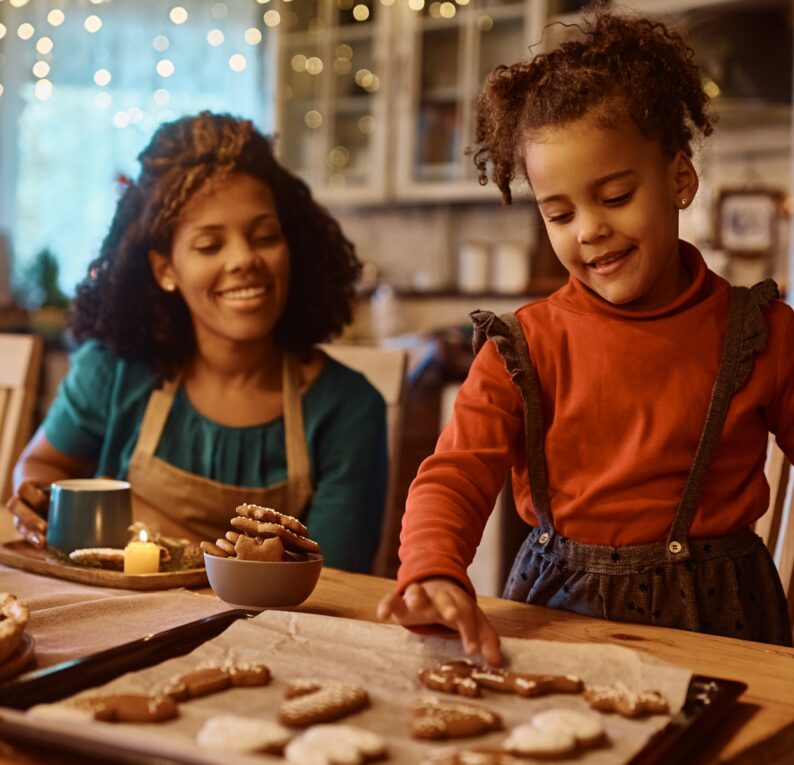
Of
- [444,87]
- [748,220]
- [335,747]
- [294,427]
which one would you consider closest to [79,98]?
[444,87]

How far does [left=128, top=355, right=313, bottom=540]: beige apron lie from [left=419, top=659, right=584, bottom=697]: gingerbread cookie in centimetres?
75

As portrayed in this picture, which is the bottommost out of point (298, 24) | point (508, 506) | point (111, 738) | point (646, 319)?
point (508, 506)

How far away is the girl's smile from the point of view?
1037 millimetres

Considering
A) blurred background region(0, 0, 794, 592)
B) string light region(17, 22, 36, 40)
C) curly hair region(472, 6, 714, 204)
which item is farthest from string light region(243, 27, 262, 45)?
curly hair region(472, 6, 714, 204)

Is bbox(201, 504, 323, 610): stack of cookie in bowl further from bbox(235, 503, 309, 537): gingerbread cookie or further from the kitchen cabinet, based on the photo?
the kitchen cabinet

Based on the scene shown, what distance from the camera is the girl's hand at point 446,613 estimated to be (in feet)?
2.59

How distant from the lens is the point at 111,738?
1.95ft

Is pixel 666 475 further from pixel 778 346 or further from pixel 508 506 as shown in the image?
pixel 508 506

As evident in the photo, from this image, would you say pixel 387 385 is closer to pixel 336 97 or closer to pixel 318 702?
pixel 318 702

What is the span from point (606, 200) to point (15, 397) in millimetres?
1081

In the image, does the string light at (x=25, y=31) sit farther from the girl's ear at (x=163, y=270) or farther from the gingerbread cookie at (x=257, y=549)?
the gingerbread cookie at (x=257, y=549)

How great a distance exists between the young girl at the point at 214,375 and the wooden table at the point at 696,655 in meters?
0.35

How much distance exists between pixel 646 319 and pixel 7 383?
109cm

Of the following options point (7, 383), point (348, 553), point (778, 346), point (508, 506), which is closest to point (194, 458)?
point (348, 553)
